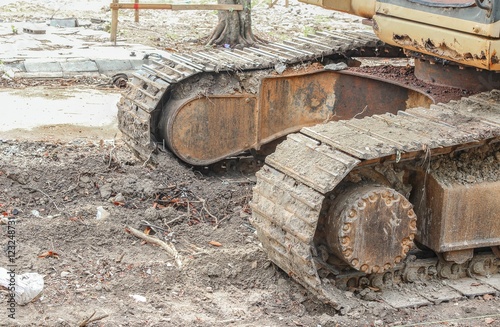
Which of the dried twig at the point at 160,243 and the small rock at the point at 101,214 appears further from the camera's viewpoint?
the small rock at the point at 101,214

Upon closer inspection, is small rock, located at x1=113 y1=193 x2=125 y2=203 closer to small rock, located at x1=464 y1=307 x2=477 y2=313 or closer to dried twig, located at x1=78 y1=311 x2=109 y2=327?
dried twig, located at x1=78 y1=311 x2=109 y2=327

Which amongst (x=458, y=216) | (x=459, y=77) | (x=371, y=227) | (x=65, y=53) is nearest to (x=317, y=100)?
(x=459, y=77)

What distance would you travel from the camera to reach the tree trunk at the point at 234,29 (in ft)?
53.2

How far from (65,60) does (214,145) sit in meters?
6.00

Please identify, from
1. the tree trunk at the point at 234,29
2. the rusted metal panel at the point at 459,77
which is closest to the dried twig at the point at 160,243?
the rusted metal panel at the point at 459,77

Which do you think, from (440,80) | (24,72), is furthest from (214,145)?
(24,72)

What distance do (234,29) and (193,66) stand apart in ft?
26.6

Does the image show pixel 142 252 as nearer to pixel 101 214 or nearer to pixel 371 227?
pixel 101 214

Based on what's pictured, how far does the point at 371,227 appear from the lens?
5953 mm

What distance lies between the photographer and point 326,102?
8414mm

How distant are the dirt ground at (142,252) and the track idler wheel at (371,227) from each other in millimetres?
327

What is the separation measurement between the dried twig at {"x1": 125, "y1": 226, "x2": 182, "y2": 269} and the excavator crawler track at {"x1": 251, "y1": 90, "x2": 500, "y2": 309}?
2.12 ft

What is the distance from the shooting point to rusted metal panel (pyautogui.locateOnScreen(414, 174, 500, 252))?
6.34 m

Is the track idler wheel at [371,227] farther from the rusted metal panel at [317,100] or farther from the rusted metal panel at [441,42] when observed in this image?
the rusted metal panel at [317,100]
